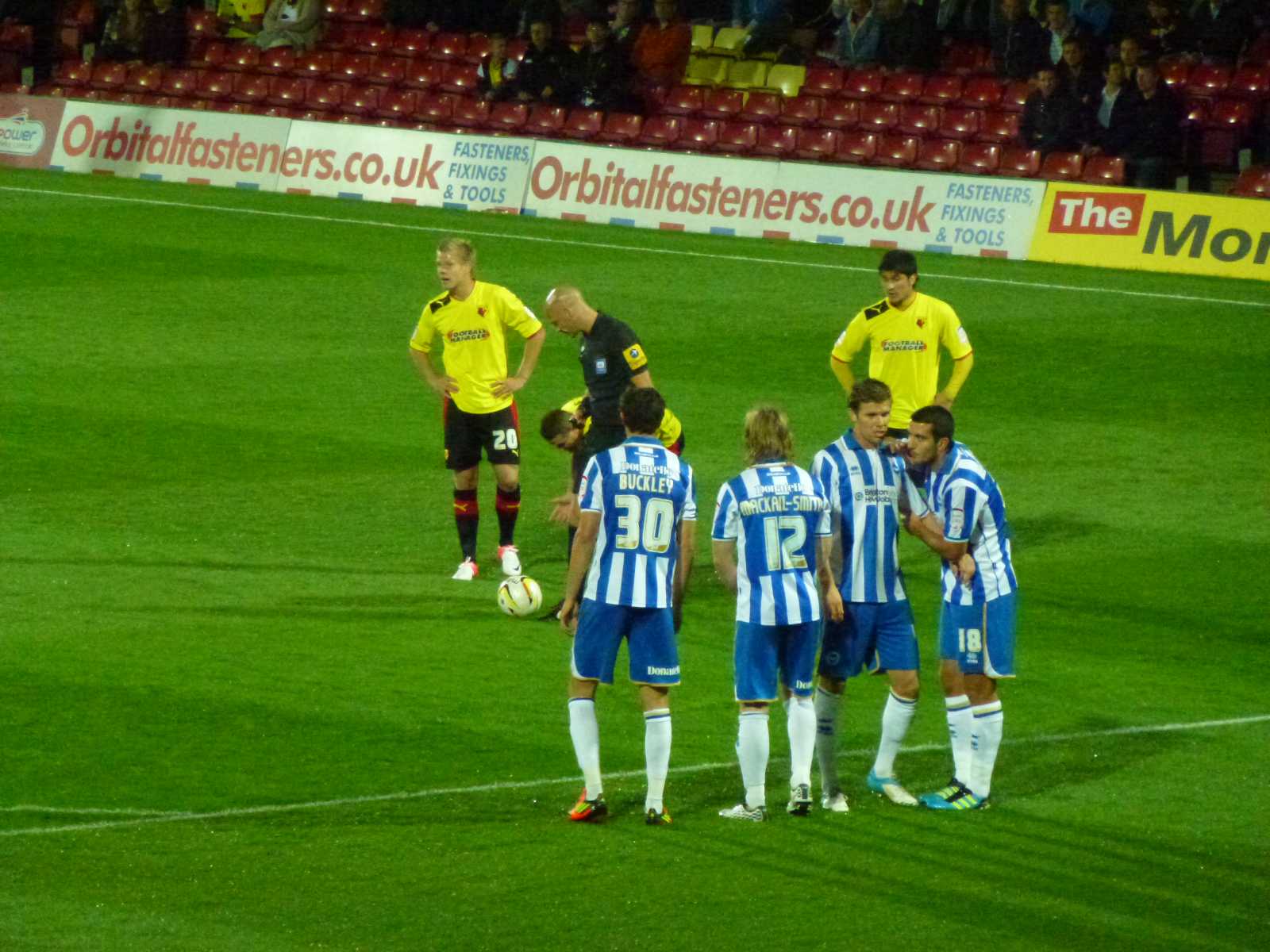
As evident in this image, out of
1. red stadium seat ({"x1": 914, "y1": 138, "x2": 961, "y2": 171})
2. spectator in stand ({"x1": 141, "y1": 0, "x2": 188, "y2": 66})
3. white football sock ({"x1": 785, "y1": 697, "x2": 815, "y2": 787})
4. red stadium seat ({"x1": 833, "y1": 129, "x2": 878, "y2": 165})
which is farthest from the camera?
spectator in stand ({"x1": 141, "y1": 0, "x2": 188, "y2": 66})

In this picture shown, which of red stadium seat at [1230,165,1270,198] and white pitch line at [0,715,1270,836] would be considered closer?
white pitch line at [0,715,1270,836]

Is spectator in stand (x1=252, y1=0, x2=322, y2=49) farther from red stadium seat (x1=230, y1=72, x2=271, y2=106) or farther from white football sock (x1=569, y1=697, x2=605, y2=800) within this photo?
white football sock (x1=569, y1=697, x2=605, y2=800)

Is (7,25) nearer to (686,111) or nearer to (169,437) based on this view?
(686,111)

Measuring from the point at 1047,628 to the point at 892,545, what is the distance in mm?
3503

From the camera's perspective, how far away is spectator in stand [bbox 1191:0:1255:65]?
2700 centimetres

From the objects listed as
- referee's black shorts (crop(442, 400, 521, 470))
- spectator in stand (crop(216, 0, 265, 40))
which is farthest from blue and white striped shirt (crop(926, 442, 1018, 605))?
spectator in stand (crop(216, 0, 265, 40))

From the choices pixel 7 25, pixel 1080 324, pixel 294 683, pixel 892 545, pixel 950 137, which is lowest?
pixel 294 683

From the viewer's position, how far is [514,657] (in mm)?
11164

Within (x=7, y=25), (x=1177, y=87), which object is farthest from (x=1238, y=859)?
(x=7, y=25)

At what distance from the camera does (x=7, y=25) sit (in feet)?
118

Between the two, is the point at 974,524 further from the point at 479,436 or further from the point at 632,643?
the point at 479,436

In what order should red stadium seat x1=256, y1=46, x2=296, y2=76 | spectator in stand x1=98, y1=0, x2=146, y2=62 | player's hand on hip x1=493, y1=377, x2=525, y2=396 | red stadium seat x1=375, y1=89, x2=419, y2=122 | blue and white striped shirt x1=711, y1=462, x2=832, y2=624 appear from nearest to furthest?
blue and white striped shirt x1=711, y1=462, x2=832, y2=624 < player's hand on hip x1=493, y1=377, x2=525, y2=396 < red stadium seat x1=375, y1=89, x2=419, y2=122 < red stadium seat x1=256, y1=46, x2=296, y2=76 < spectator in stand x1=98, y1=0, x2=146, y2=62

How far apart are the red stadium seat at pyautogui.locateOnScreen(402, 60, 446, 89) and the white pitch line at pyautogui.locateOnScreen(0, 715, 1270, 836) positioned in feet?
77.7

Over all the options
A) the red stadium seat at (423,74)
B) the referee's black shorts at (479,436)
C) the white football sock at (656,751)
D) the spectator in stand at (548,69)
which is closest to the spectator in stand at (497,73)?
the spectator in stand at (548,69)
